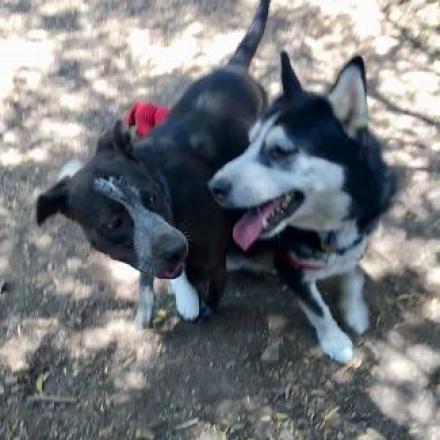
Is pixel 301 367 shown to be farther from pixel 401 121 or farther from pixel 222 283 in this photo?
pixel 401 121

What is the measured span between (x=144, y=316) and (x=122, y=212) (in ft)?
3.36

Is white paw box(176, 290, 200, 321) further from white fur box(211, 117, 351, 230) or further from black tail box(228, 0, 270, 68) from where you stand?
black tail box(228, 0, 270, 68)

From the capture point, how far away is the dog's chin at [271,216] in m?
→ 3.30

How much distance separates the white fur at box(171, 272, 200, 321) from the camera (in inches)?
157

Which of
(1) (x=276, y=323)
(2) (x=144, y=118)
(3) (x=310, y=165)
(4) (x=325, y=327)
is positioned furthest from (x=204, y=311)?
(3) (x=310, y=165)

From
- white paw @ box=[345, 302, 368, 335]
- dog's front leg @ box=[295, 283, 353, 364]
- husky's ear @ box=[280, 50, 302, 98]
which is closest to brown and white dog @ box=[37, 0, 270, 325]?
dog's front leg @ box=[295, 283, 353, 364]

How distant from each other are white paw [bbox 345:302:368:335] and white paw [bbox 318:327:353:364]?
13 cm

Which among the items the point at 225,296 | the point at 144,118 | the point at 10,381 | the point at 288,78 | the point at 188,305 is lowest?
the point at 10,381

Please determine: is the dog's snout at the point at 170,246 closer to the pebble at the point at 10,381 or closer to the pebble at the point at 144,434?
the pebble at the point at 144,434

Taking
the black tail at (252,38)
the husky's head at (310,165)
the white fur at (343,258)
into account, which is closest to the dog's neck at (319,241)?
the white fur at (343,258)

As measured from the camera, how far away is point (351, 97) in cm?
311

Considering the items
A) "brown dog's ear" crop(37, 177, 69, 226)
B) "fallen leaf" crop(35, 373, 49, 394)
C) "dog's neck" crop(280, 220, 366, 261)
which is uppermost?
"brown dog's ear" crop(37, 177, 69, 226)

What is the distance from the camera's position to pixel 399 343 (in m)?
3.85

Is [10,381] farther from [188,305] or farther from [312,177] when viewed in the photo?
[312,177]
